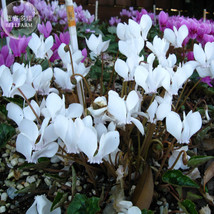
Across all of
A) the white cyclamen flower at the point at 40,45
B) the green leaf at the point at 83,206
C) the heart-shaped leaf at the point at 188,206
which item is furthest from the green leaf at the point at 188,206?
the white cyclamen flower at the point at 40,45

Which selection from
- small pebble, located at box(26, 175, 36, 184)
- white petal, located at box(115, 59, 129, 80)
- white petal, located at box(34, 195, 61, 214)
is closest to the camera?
white petal, located at box(34, 195, 61, 214)

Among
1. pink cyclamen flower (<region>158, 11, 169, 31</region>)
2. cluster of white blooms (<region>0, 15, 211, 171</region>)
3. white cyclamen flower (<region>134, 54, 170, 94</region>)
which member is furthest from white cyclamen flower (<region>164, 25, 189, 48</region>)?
pink cyclamen flower (<region>158, 11, 169, 31</region>)

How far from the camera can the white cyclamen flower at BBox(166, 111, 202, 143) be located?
2.32ft

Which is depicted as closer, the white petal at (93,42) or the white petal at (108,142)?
the white petal at (108,142)

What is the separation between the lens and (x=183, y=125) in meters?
0.72

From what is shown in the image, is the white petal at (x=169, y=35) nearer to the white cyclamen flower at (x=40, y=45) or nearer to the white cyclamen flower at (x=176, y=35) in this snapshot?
the white cyclamen flower at (x=176, y=35)

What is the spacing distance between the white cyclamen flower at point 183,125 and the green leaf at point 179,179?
0.09 meters

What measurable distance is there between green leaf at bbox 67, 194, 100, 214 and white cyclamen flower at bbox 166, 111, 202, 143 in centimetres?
26

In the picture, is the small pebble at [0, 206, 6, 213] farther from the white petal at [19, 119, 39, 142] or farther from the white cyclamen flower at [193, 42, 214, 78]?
the white cyclamen flower at [193, 42, 214, 78]

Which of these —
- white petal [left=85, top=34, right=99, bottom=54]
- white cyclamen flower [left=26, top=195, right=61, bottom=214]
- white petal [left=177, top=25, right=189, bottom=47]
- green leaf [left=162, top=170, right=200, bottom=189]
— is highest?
white petal [left=177, top=25, right=189, bottom=47]

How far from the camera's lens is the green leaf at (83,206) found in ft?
2.27

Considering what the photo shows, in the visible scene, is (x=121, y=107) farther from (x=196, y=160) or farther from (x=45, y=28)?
(x=45, y=28)

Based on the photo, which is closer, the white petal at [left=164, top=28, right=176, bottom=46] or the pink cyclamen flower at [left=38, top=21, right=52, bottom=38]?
the white petal at [left=164, top=28, right=176, bottom=46]

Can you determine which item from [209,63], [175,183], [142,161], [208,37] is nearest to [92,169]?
[142,161]
